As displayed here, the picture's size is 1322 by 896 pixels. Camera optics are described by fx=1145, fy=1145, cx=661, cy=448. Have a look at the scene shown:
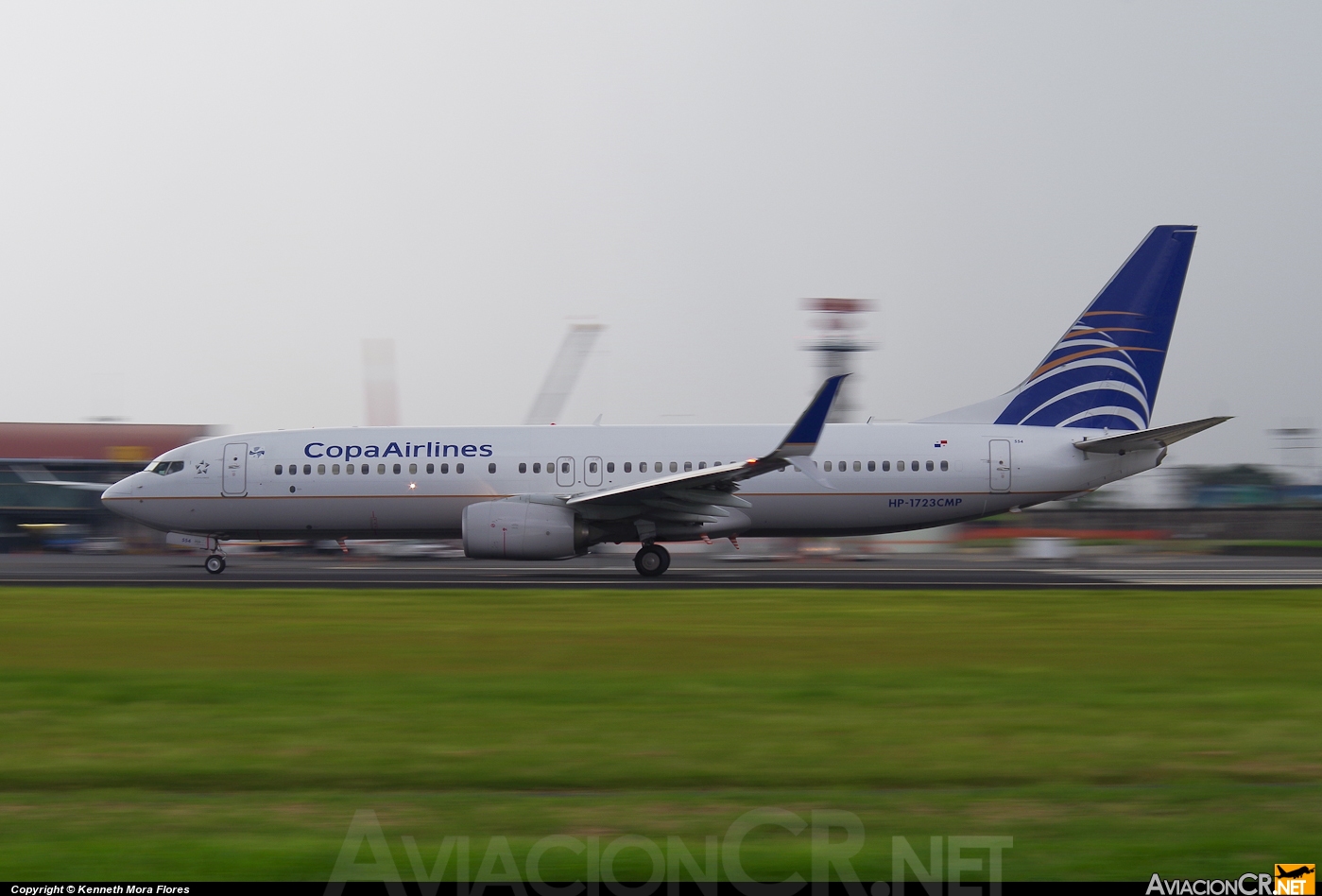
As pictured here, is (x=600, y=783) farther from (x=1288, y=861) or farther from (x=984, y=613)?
(x=984, y=613)

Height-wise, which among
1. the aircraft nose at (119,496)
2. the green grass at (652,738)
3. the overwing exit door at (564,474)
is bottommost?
the green grass at (652,738)

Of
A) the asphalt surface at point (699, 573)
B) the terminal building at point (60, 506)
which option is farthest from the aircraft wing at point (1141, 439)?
the terminal building at point (60, 506)

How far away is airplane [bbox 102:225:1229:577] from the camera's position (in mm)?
24094

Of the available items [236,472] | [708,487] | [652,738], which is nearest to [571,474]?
[708,487]

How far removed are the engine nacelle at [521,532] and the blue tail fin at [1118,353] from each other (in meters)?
10.5

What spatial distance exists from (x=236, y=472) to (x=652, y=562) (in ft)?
32.9

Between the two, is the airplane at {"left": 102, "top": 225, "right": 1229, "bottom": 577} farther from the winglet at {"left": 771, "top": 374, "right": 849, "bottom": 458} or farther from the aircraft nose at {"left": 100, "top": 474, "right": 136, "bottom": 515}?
the winglet at {"left": 771, "top": 374, "right": 849, "bottom": 458}

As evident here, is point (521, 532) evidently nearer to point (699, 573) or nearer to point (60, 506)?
point (699, 573)

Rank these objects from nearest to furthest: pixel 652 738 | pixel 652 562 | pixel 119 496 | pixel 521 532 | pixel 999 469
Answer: pixel 652 738
pixel 521 532
pixel 652 562
pixel 999 469
pixel 119 496

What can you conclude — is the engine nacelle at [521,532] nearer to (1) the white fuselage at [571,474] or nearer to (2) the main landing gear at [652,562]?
(2) the main landing gear at [652,562]

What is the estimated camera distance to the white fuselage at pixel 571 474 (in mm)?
24984

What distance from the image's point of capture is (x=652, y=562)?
78.9 feet

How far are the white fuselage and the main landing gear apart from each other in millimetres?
1946

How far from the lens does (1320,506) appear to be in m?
60.3
